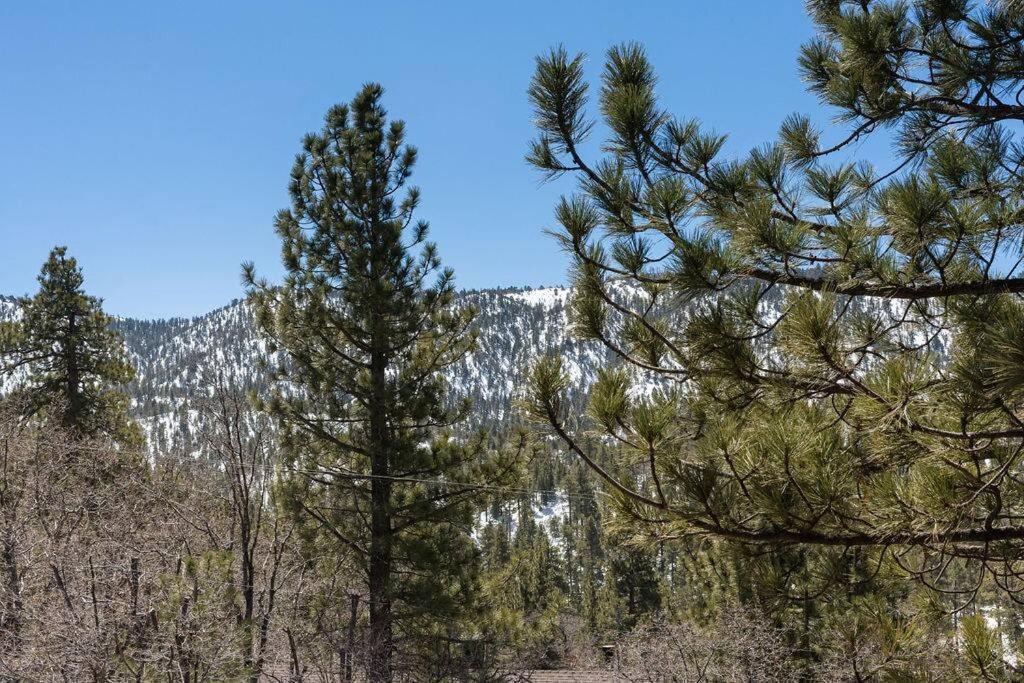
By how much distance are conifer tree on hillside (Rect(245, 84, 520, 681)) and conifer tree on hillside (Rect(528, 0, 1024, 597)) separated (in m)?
7.08

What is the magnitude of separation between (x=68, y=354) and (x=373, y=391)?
1189 centimetres

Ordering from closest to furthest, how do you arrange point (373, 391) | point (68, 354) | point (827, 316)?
point (827, 316)
point (373, 391)
point (68, 354)

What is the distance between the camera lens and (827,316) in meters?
2.72

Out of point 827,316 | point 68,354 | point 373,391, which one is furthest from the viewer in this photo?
point 68,354

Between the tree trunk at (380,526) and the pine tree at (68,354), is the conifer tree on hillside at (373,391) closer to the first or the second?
the tree trunk at (380,526)

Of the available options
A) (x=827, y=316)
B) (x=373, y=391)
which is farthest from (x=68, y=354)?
(x=827, y=316)

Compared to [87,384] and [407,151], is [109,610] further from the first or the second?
[87,384]

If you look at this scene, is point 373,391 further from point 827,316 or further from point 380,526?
point 827,316

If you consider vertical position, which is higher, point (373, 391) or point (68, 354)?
point (68, 354)

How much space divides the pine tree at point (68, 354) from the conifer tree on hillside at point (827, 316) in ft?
55.7

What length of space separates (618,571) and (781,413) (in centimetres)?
2883

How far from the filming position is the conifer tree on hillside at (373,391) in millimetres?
10133

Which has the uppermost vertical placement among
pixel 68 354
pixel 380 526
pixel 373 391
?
pixel 68 354

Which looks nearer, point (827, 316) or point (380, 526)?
point (827, 316)
